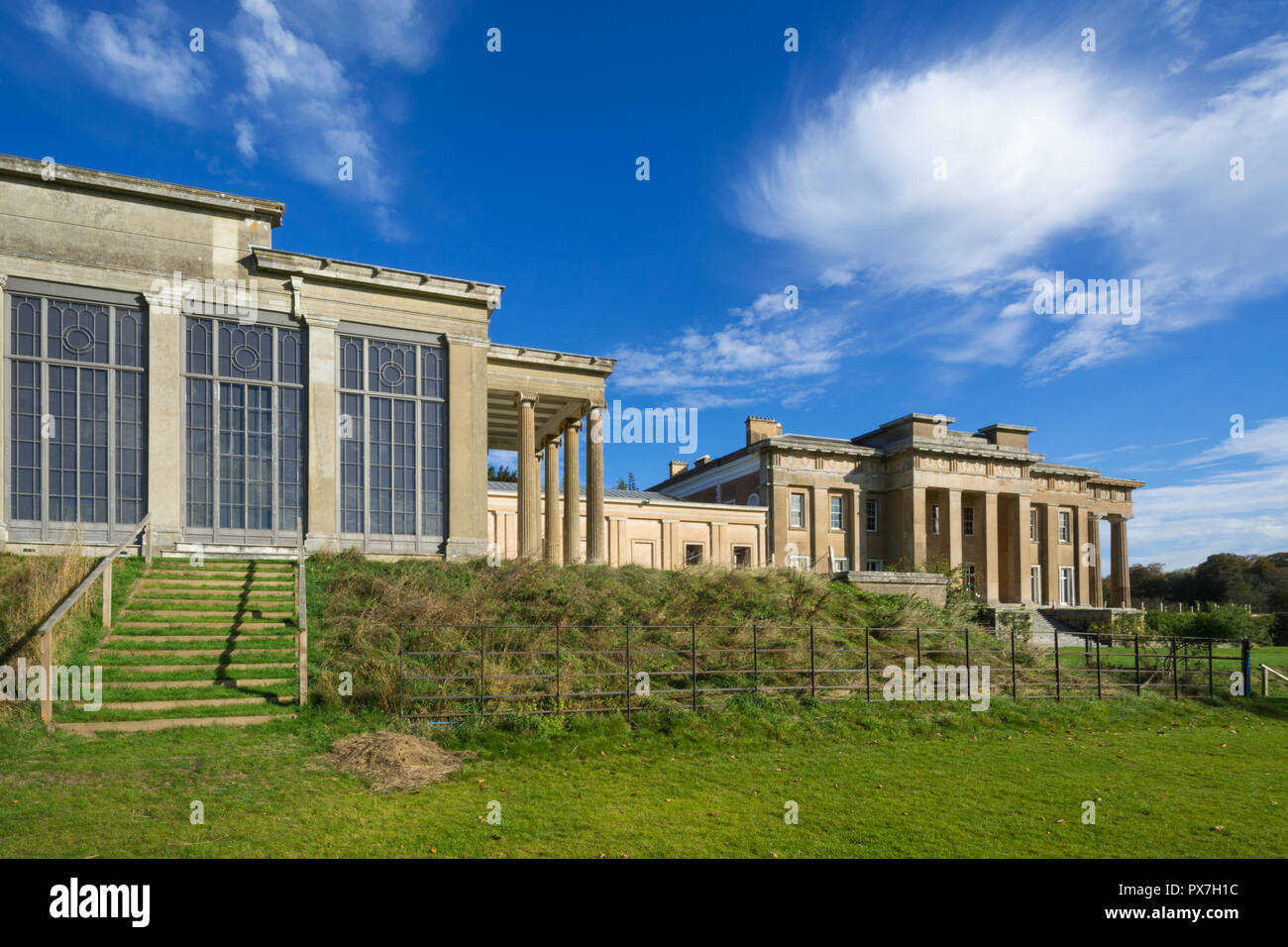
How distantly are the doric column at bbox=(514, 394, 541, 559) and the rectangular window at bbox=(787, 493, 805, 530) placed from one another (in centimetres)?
2366

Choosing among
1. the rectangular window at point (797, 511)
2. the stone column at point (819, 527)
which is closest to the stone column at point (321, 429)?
the rectangular window at point (797, 511)

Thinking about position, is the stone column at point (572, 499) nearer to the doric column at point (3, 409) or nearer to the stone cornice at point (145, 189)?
the stone cornice at point (145, 189)

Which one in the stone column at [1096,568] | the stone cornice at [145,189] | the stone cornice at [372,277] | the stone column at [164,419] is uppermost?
the stone cornice at [145,189]

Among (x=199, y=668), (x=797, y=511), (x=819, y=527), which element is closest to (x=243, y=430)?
(x=199, y=668)

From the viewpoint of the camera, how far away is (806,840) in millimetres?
7699

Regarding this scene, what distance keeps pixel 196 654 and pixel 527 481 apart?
13129 mm

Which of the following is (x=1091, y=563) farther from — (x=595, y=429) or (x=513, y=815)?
(x=513, y=815)

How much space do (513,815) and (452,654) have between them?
6.46 meters

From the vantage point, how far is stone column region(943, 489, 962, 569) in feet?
157

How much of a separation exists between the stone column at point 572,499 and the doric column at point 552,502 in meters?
0.38

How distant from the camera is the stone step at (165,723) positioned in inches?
443

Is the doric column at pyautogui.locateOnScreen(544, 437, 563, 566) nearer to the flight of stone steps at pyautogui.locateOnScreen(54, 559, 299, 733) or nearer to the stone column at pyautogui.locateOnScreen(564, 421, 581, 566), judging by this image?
the stone column at pyautogui.locateOnScreen(564, 421, 581, 566)

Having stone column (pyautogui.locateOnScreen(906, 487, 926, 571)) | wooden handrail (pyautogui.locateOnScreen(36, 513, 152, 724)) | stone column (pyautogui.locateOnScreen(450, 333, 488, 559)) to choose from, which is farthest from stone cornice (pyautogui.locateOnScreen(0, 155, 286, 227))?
stone column (pyautogui.locateOnScreen(906, 487, 926, 571))
